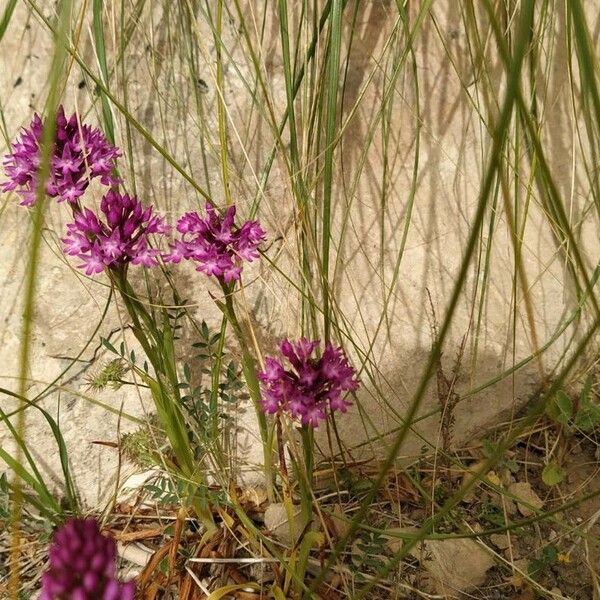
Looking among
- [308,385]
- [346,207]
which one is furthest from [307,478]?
[346,207]

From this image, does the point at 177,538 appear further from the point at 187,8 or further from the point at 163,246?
the point at 187,8

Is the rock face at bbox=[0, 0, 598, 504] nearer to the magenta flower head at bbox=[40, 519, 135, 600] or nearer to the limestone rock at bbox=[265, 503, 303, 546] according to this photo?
the limestone rock at bbox=[265, 503, 303, 546]

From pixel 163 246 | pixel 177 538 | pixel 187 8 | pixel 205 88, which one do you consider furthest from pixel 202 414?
pixel 187 8

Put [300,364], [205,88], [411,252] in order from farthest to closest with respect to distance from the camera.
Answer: [411,252] → [205,88] → [300,364]

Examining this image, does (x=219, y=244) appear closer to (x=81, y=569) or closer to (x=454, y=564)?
(x=81, y=569)

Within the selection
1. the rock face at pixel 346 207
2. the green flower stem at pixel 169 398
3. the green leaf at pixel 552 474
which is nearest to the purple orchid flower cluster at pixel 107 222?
the green flower stem at pixel 169 398

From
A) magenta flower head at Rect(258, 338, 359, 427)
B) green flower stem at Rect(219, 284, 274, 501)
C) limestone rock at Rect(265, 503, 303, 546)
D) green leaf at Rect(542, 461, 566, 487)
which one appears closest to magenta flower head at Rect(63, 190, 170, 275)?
green flower stem at Rect(219, 284, 274, 501)
